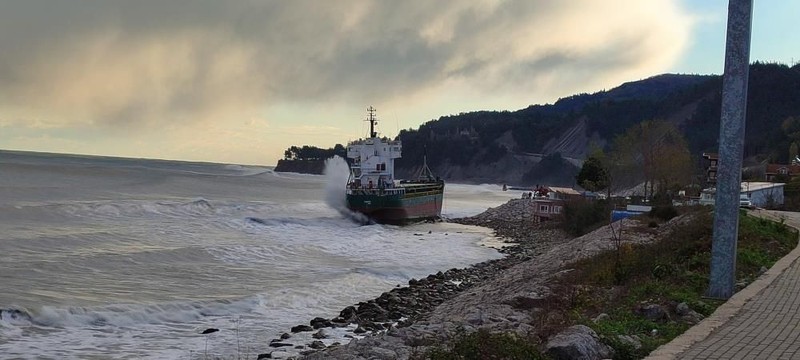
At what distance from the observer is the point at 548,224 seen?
4409 centimetres

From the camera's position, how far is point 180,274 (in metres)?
21.0

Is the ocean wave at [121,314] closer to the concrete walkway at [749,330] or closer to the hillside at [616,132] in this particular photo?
the concrete walkway at [749,330]

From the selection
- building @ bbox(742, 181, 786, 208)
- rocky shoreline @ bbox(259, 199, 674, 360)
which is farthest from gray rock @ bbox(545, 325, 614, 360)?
building @ bbox(742, 181, 786, 208)

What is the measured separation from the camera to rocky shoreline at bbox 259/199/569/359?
31.0ft

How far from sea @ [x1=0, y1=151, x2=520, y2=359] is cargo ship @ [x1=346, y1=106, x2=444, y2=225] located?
4.08m

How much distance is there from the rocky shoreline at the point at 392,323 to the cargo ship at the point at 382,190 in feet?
63.1

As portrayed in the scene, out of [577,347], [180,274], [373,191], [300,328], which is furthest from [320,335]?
[373,191]

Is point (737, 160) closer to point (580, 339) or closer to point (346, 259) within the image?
point (580, 339)

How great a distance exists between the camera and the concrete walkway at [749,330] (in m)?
6.57

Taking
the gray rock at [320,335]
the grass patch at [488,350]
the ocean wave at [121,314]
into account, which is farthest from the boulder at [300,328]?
the grass patch at [488,350]

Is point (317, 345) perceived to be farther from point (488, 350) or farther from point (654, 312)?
point (654, 312)

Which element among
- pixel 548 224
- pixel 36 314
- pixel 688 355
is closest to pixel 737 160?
pixel 688 355

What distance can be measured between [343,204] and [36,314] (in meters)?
37.3

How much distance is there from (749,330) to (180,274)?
1776cm
